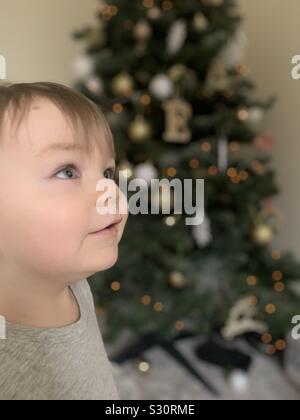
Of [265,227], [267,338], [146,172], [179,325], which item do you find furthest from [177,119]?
[267,338]

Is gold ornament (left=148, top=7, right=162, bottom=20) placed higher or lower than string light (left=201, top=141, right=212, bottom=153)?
higher

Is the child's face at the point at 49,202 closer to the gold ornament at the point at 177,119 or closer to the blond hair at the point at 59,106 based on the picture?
the blond hair at the point at 59,106

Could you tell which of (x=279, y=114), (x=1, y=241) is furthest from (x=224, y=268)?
(x=1, y=241)

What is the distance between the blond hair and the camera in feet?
1.17

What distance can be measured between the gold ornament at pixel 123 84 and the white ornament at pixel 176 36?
17 cm

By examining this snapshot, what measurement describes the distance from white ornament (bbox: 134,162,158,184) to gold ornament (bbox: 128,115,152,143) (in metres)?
0.09

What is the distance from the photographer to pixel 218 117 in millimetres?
1487

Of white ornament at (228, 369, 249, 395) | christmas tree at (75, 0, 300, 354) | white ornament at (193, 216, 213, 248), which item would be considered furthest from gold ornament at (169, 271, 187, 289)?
white ornament at (228, 369, 249, 395)

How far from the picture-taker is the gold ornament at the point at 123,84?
1.46 m

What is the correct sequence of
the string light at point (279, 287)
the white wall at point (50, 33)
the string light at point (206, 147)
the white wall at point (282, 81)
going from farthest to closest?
the white wall at point (282, 81) → the string light at point (279, 287) → the string light at point (206, 147) → the white wall at point (50, 33)

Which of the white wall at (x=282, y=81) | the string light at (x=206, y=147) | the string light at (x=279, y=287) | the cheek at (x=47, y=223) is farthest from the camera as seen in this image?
the white wall at (x=282, y=81)

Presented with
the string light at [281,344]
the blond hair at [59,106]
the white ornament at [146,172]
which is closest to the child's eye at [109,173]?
the blond hair at [59,106]

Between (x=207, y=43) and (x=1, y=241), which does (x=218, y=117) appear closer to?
(x=207, y=43)

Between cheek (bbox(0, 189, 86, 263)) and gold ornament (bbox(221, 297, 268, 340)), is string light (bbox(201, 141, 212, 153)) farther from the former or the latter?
cheek (bbox(0, 189, 86, 263))
